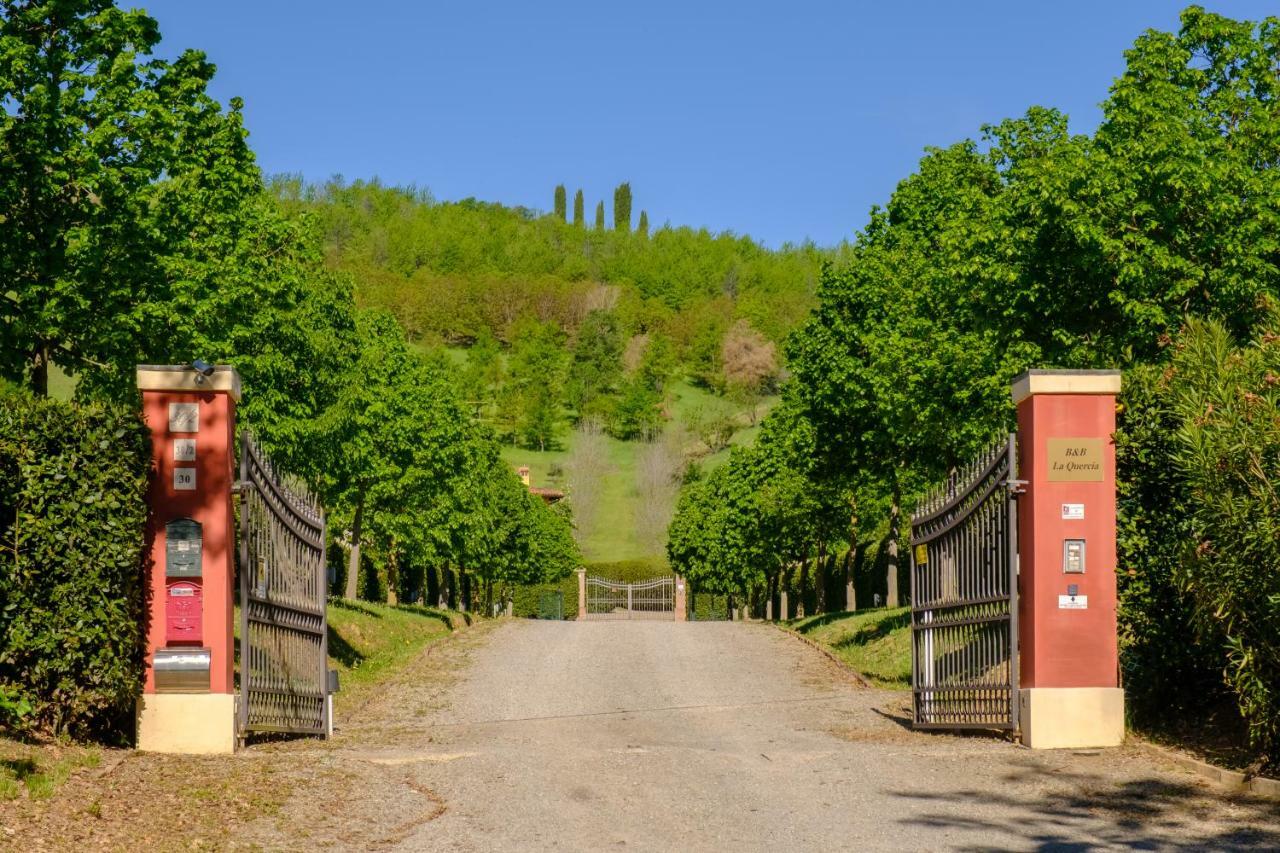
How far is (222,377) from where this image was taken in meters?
11.9

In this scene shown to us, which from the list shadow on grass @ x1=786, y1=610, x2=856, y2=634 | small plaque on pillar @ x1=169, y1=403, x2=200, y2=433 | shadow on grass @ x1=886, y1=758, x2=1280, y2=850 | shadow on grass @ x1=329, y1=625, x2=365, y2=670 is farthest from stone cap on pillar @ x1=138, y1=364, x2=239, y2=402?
shadow on grass @ x1=786, y1=610, x2=856, y2=634

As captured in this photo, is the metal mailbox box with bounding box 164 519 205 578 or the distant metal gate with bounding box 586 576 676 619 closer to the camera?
the metal mailbox box with bounding box 164 519 205 578

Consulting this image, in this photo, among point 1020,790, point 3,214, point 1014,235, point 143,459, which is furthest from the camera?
point 1014,235

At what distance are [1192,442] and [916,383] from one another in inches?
490

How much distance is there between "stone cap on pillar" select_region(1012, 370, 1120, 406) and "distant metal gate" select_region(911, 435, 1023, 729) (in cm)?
50

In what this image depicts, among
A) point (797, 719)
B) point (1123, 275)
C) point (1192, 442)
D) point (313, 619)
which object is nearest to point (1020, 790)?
point (1192, 442)

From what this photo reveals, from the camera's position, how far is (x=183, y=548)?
11.8 metres

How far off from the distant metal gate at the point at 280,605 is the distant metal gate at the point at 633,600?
56.2 metres

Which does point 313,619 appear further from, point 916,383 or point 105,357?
point 916,383

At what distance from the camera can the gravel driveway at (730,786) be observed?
348 inches

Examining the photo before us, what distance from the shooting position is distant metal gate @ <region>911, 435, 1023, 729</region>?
12672 millimetres

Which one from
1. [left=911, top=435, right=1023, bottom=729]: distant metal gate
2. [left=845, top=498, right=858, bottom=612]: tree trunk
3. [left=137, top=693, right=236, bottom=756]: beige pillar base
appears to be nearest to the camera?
[left=137, top=693, right=236, bottom=756]: beige pillar base

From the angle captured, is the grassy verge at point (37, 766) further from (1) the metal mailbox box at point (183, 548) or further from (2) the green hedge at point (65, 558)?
(1) the metal mailbox box at point (183, 548)

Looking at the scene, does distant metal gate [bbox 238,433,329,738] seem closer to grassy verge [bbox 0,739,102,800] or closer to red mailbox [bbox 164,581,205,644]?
red mailbox [bbox 164,581,205,644]
